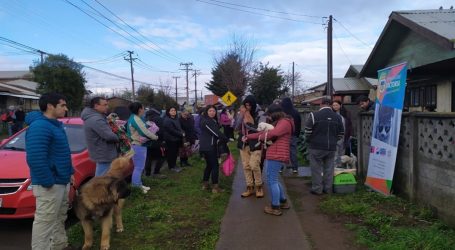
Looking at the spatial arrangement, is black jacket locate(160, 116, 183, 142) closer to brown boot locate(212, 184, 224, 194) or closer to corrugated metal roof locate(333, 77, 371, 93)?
brown boot locate(212, 184, 224, 194)

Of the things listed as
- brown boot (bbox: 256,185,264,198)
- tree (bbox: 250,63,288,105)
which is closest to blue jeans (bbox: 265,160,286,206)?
brown boot (bbox: 256,185,264,198)

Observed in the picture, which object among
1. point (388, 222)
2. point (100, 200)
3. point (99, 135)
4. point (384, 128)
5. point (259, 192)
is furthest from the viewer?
point (259, 192)

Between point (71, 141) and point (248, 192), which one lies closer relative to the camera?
point (71, 141)

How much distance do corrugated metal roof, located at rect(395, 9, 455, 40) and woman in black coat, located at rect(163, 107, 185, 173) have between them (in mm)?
6057

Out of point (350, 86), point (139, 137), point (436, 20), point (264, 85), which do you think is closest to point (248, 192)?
point (139, 137)

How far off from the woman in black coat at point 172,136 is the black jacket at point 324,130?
388cm

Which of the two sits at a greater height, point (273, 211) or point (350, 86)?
point (350, 86)

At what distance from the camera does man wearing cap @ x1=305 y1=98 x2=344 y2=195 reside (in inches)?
295

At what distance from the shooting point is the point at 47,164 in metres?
4.14

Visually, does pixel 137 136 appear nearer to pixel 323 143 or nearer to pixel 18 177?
pixel 18 177

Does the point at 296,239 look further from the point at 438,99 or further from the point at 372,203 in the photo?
the point at 438,99

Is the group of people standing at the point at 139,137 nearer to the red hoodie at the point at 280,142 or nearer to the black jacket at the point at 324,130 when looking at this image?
the red hoodie at the point at 280,142

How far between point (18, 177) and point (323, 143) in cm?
506

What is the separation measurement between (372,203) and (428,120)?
5.41ft
